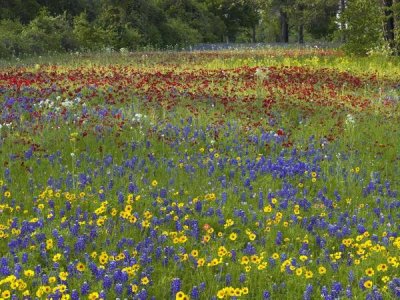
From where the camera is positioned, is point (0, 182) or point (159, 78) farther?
point (159, 78)

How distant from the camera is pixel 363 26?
18969 millimetres

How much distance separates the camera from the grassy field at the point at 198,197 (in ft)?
13.0

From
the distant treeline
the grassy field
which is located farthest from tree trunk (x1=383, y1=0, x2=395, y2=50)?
the grassy field

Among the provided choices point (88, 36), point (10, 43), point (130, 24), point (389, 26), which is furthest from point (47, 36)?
point (389, 26)

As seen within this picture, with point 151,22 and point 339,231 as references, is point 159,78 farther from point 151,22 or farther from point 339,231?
point 151,22

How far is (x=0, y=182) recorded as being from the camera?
557cm

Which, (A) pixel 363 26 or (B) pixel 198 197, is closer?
(B) pixel 198 197

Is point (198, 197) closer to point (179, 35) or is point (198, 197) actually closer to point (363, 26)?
point (363, 26)

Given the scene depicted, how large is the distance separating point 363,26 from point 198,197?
51.0 ft

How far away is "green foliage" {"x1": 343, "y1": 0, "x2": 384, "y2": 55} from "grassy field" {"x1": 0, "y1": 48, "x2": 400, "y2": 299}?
27.6 feet

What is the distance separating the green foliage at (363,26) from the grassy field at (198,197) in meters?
8.41

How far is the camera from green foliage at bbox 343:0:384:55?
18.8m

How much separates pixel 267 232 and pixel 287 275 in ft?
2.82

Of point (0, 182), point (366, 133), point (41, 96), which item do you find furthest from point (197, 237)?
point (41, 96)
